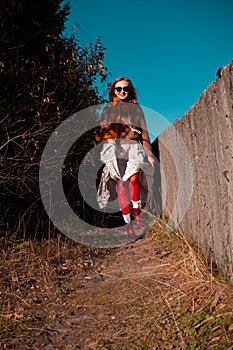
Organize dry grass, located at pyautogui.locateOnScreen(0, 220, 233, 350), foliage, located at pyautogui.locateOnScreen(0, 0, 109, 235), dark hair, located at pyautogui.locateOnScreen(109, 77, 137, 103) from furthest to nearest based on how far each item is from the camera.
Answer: dark hair, located at pyautogui.locateOnScreen(109, 77, 137, 103), foliage, located at pyautogui.locateOnScreen(0, 0, 109, 235), dry grass, located at pyautogui.locateOnScreen(0, 220, 233, 350)

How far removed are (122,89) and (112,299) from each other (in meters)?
2.87

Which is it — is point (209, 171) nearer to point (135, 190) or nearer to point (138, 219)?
point (135, 190)

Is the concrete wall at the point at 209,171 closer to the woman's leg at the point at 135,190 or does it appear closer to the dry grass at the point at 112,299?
the dry grass at the point at 112,299

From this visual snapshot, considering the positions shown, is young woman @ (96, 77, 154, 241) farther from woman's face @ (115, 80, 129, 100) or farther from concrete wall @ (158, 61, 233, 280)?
concrete wall @ (158, 61, 233, 280)

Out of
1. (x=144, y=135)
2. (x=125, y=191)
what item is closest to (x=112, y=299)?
(x=125, y=191)

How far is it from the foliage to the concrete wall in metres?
1.56

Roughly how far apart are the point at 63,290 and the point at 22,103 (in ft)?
7.31

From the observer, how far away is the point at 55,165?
14.2ft

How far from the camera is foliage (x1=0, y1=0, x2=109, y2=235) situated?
12.5ft

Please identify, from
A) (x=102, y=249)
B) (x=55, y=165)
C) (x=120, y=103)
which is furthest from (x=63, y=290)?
(x=120, y=103)

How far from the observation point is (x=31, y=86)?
394 centimetres

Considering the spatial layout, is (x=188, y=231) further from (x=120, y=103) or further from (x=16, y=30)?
(x=16, y=30)

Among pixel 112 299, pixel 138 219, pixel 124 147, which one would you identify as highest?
pixel 124 147

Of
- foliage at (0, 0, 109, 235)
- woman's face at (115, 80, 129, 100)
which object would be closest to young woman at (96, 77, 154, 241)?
woman's face at (115, 80, 129, 100)
